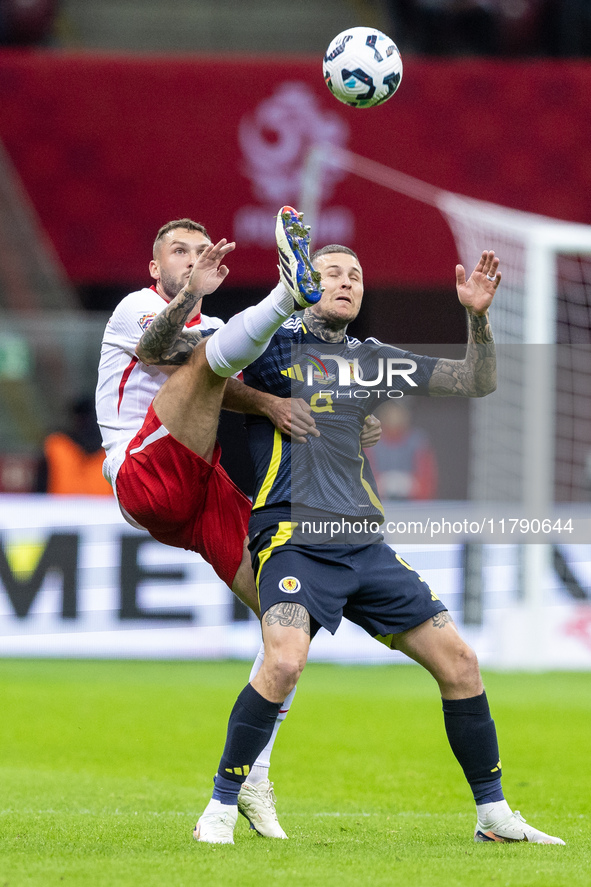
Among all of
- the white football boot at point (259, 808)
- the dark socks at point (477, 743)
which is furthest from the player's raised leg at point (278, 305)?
the white football boot at point (259, 808)

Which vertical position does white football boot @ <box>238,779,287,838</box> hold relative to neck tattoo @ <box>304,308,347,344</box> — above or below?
below

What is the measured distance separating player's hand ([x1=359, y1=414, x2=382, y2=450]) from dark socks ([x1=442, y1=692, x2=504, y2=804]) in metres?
1.07

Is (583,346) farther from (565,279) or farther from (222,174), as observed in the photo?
(222,174)

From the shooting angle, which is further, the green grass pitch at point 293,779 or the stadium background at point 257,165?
the stadium background at point 257,165

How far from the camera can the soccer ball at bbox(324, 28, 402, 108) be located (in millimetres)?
5484

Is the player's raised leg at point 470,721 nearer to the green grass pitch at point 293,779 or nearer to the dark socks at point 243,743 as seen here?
the green grass pitch at point 293,779

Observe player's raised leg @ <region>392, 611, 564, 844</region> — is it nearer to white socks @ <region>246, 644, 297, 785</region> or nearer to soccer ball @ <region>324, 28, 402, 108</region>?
white socks @ <region>246, 644, 297, 785</region>

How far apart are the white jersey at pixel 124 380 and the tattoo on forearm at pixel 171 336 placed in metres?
0.29

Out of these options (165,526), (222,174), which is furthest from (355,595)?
(222,174)

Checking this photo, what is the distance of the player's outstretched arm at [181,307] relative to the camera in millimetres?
4512

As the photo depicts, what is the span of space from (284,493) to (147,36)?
13.0 metres

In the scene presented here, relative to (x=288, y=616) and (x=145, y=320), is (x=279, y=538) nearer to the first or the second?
(x=288, y=616)

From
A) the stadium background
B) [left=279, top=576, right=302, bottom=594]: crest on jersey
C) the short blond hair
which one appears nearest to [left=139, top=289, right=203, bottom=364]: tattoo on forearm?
the short blond hair

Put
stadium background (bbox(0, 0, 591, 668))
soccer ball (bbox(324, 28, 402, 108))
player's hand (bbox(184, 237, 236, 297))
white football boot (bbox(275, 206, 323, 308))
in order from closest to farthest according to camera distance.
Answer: white football boot (bbox(275, 206, 323, 308)) → player's hand (bbox(184, 237, 236, 297)) → soccer ball (bbox(324, 28, 402, 108)) → stadium background (bbox(0, 0, 591, 668))
